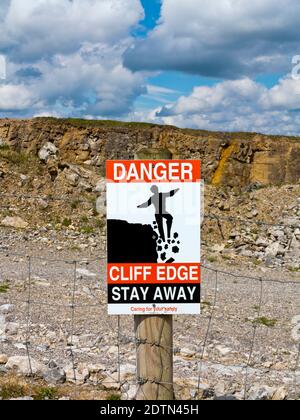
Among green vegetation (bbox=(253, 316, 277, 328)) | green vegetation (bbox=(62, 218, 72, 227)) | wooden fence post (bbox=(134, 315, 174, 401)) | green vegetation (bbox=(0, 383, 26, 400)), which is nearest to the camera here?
wooden fence post (bbox=(134, 315, 174, 401))

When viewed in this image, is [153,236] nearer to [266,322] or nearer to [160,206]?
[160,206]

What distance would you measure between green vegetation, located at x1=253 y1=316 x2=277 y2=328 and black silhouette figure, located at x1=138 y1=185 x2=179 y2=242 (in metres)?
6.25

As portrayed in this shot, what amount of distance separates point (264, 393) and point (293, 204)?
1511 cm

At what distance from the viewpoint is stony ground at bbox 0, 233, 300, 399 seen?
565 centimetres

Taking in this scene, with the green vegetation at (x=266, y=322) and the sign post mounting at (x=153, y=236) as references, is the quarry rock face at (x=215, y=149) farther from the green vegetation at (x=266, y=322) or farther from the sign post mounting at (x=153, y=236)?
the sign post mounting at (x=153, y=236)

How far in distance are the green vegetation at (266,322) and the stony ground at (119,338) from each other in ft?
0.07

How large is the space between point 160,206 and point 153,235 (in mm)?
201

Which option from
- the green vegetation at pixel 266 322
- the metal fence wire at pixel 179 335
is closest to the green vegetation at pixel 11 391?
the metal fence wire at pixel 179 335

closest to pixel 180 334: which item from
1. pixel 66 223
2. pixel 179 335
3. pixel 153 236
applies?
pixel 179 335

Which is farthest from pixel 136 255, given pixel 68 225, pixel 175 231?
pixel 68 225

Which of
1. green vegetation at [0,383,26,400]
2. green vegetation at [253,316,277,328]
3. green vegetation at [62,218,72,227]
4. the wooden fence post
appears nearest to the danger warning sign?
the wooden fence post

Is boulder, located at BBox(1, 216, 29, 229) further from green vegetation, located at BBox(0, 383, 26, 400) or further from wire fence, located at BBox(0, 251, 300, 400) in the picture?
green vegetation, located at BBox(0, 383, 26, 400)

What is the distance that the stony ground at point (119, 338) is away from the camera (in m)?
5.65
